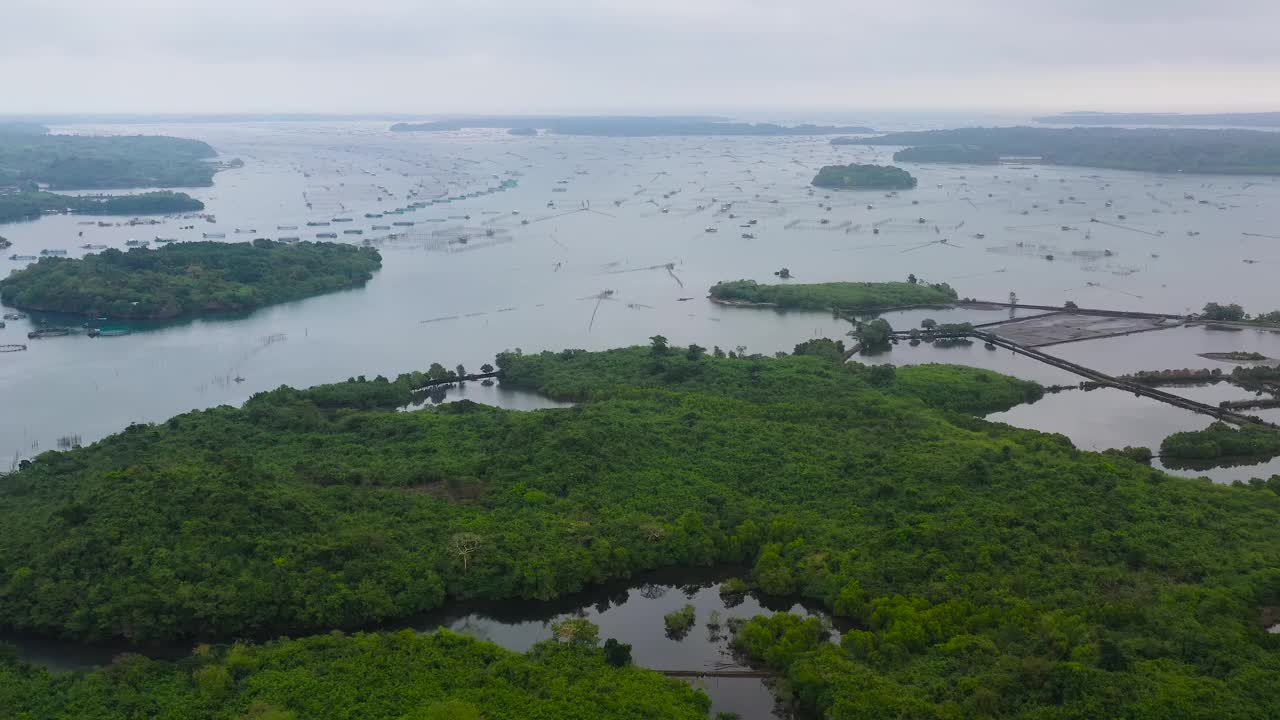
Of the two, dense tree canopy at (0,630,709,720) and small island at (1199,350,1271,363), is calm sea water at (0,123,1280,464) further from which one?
dense tree canopy at (0,630,709,720)

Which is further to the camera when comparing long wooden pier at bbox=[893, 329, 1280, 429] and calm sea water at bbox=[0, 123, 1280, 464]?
calm sea water at bbox=[0, 123, 1280, 464]

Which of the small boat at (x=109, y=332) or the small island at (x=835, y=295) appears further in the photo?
the small island at (x=835, y=295)

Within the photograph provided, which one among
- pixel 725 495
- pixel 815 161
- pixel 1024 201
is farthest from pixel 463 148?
pixel 725 495

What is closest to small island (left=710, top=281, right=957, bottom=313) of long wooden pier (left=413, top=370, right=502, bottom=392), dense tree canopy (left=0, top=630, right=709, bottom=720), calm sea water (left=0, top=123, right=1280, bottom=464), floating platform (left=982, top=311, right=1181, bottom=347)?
calm sea water (left=0, top=123, right=1280, bottom=464)

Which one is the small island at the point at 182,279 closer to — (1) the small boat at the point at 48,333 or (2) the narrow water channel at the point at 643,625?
(1) the small boat at the point at 48,333

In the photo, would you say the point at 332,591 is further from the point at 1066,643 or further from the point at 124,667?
the point at 1066,643

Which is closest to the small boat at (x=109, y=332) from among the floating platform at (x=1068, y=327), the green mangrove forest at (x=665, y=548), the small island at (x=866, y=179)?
the green mangrove forest at (x=665, y=548)
